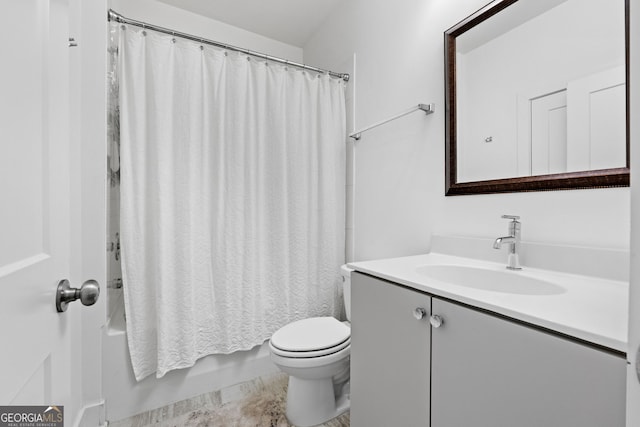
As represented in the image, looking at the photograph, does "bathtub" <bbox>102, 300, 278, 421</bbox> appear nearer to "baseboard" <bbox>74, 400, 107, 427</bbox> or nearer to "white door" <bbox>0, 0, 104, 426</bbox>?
"baseboard" <bbox>74, 400, 107, 427</bbox>

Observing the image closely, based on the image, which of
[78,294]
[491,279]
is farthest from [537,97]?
[78,294]

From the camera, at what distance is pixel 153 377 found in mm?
1507

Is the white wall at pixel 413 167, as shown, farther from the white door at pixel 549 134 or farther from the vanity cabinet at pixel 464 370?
the vanity cabinet at pixel 464 370

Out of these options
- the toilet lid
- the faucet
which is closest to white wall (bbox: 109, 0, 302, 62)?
the toilet lid

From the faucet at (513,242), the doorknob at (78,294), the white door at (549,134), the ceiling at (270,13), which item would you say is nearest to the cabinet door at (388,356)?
the faucet at (513,242)

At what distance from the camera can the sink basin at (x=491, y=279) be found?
88 centimetres

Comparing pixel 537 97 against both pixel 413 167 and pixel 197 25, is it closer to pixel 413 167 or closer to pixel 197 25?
pixel 413 167

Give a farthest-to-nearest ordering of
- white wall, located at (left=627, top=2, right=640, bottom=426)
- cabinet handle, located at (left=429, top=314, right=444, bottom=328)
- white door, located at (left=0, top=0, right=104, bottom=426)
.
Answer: cabinet handle, located at (left=429, top=314, right=444, bottom=328)
white door, located at (left=0, top=0, right=104, bottom=426)
white wall, located at (left=627, top=2, right=640, bottom=426)

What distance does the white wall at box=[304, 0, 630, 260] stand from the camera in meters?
0.91

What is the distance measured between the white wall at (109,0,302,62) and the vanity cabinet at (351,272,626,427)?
83.4 inches

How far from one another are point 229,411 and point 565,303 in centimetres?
156

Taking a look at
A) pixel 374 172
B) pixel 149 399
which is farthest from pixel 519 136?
pixel 149 399

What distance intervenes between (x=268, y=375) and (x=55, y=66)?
1.80 metres

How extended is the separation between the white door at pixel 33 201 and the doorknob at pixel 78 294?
2cm
